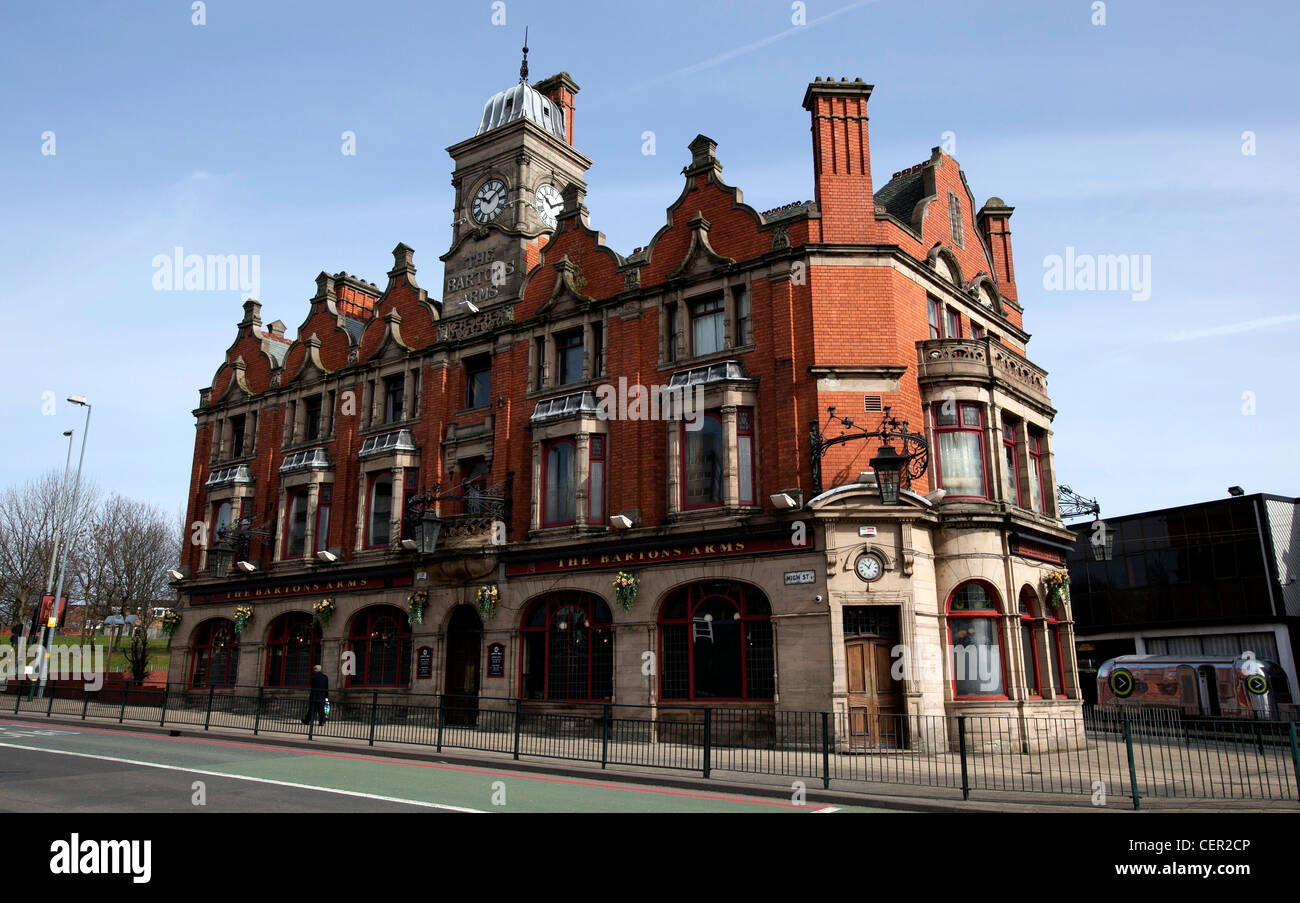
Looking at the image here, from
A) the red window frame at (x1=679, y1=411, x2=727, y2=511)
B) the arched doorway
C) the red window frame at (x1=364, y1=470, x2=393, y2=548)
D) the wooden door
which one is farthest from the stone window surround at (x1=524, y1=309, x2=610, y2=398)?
the wooden door

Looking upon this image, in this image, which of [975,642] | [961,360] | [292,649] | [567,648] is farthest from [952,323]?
[292,649]

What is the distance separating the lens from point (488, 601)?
25203mm

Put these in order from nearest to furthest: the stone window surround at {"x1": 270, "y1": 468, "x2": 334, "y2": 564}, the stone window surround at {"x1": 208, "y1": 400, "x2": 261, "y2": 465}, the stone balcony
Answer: the stone balcony < the stone window surround at {"x1": 270, "y1": 468, "x2": 334, "y2": 564} < the stone window surround at {"x1": 208, "y1": 400, "x2": 261, "y2": 465}

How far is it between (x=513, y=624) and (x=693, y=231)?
11.9 m

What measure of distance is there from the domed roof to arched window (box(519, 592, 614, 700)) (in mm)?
16982

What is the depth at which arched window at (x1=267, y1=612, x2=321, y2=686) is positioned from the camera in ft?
99.7

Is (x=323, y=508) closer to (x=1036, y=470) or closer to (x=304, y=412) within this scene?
(x=304, y=412)

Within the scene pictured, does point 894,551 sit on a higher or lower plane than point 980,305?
lower

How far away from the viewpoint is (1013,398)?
2403 cm

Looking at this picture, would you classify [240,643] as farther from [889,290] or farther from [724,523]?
[889,290]

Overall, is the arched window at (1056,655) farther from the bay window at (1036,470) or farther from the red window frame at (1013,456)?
the red window frame at (1013,456)

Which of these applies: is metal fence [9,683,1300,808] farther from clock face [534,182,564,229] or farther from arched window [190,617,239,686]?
clock face [534,182,564,229]
